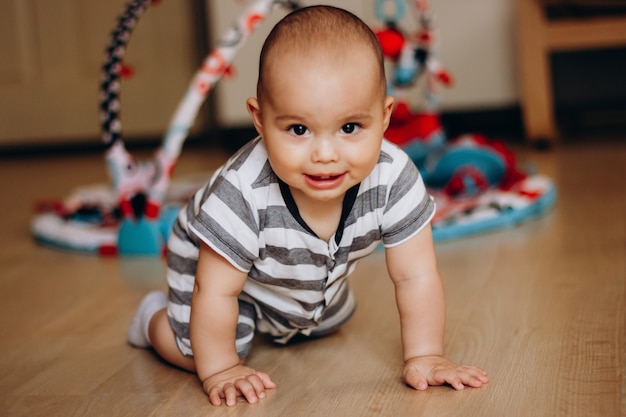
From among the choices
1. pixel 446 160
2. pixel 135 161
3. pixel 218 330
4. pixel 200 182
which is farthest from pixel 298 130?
pixel 200 182

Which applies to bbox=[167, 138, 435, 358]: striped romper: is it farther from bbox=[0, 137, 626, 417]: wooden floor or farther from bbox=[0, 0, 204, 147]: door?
bbox=[0, 0, 204, 147]: door

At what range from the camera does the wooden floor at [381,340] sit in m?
0.90

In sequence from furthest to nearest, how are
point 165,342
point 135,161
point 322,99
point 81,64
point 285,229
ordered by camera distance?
point 81,64
point 135,161
point 165,342
point 285,229
point 322,99

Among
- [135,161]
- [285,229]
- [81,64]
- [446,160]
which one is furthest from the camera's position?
[81,64]

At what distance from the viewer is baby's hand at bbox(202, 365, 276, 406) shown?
3.03ft

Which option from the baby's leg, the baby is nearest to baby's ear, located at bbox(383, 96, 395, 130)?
the baby

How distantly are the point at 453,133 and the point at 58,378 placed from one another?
7.70 feet

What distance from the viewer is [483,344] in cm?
106

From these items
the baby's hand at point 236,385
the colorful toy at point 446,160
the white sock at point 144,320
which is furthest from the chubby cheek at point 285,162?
the colorful toy at point 446,160

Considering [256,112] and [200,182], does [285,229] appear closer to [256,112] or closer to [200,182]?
[256,112]

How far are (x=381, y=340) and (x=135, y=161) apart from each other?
83 centimetres

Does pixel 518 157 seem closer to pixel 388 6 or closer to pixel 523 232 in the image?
pixel 388 6

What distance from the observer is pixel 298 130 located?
86 centimetres

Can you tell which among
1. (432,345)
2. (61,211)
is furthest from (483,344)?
(61,211)
